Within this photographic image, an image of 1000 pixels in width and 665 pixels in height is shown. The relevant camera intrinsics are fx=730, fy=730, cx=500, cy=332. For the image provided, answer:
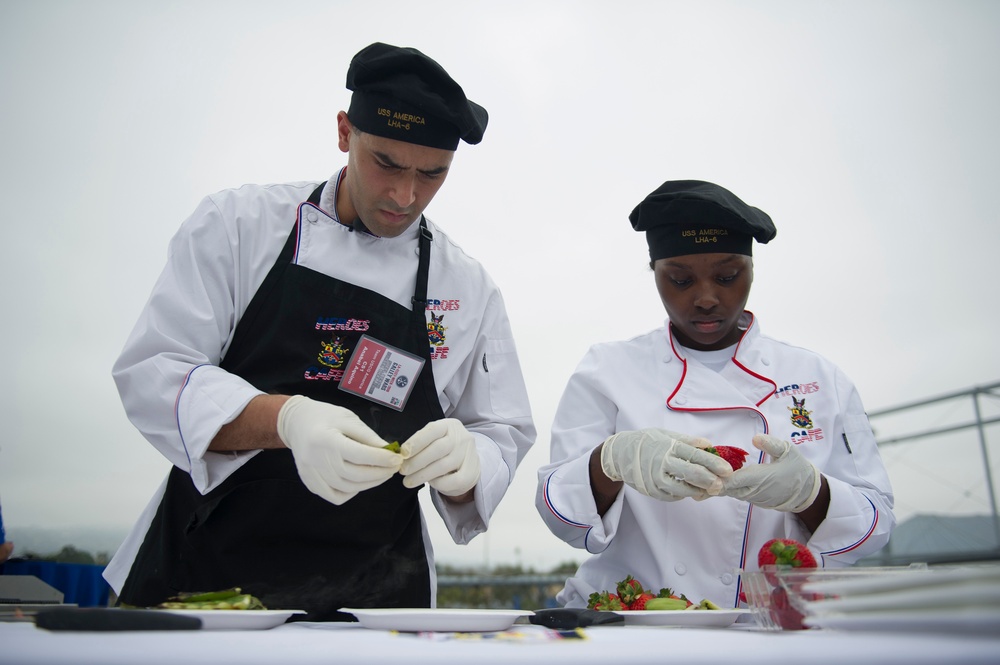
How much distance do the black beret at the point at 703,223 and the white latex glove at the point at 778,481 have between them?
2.02 feet

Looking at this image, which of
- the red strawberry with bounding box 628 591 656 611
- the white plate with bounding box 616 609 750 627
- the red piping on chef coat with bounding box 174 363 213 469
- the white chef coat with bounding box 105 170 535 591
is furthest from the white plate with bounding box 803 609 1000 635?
the red piping on chef coat with bounding box 174 363 213 469

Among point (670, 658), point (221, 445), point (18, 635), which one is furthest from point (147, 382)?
point (670, 658)

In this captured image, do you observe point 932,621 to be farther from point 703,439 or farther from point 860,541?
point 860,541

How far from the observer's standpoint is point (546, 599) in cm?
487

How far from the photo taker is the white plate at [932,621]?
74 centimetres

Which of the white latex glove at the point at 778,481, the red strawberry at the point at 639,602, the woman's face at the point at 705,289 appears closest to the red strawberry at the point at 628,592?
the red strawberry at the point at 639,602

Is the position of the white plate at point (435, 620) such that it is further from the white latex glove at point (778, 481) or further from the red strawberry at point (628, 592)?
the white latex glove at point (778, 481)

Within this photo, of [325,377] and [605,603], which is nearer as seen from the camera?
[605,603]

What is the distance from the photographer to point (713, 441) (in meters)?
2.15

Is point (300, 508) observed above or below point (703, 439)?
below

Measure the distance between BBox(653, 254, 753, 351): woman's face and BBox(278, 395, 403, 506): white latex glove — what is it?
1.11 meters

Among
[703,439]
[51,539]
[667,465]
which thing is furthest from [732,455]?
[51,539]

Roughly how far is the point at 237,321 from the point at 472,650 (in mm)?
1329

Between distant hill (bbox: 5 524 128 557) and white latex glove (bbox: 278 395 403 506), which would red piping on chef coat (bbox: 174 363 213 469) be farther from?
distant hill (bbox: 5 524 128 557)
